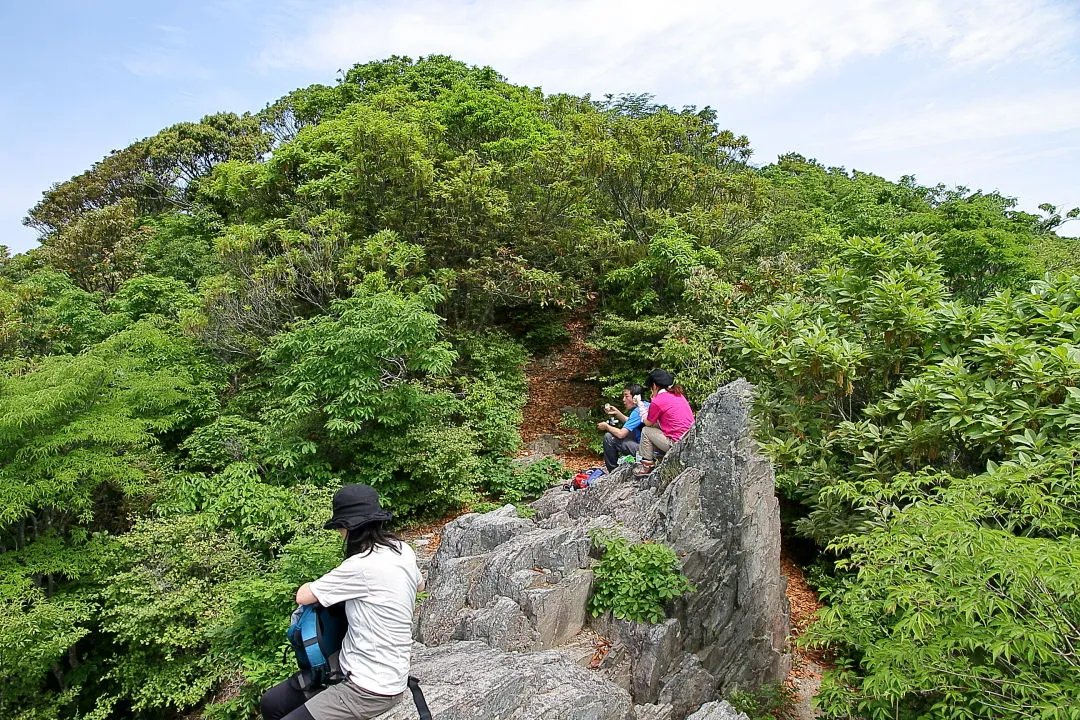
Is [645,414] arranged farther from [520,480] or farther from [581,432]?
[581,432]

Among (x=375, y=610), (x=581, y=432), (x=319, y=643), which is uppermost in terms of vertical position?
Result: (x=375, y=610)

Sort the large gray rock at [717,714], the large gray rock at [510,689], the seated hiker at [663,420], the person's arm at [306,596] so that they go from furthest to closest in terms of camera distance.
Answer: the seated hiker at [663,420]
the large gray rock at [717,714]
the large gray rock at [510,689]
the person's arm at [306,596]

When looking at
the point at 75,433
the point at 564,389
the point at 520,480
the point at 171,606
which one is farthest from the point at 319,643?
the point at 564,389

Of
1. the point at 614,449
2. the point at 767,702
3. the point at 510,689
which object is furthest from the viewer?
the point at 614,449

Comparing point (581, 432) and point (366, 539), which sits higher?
point (366, 539)

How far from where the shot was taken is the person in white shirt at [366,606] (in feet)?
9.71

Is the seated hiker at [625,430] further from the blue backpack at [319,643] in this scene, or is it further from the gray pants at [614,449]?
the blue backpack at [319,643]

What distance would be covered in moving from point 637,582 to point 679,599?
1.61 ft

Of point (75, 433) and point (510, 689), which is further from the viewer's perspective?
point (75, 433)

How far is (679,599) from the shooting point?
6.52 m

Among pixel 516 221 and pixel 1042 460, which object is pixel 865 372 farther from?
pixel 516 221

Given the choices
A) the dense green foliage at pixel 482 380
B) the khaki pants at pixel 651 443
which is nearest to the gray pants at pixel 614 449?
the khaki pants at pixel 651 443

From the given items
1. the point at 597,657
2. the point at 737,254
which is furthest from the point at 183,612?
the point at 737,254

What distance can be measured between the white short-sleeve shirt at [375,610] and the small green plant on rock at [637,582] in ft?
12.6
